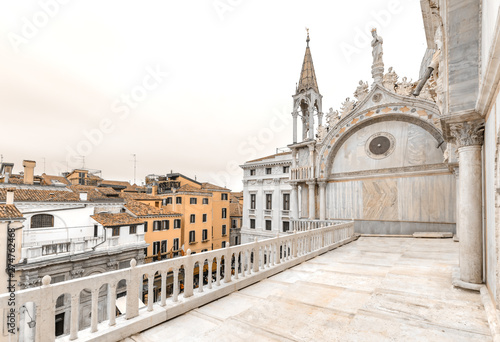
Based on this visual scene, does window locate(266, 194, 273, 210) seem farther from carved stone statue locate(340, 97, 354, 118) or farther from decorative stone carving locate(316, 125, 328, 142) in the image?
carved stone statue locate(340, 97, 354, 118)

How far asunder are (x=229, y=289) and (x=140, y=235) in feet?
65.6

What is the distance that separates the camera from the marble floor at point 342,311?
3.61 meters

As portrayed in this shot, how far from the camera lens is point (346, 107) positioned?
603 inches

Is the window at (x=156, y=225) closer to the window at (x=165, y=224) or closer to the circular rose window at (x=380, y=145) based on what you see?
the window at (x=165, y=224)

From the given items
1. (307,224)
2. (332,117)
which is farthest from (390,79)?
(307,224)

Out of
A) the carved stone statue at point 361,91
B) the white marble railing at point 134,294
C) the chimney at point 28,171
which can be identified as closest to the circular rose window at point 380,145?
the carved stone statue at point 361,91

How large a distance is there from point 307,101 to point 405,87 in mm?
6546

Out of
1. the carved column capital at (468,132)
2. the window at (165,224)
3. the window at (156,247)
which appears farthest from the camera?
the window at (165,224)

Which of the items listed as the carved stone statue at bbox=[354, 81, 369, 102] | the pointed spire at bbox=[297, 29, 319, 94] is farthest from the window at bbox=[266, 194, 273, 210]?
the carved stone statue at bbox=[354, 81, 369, 102]

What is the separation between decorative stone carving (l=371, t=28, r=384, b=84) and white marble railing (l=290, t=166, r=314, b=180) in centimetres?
658

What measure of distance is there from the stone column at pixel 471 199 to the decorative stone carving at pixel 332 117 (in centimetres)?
1086

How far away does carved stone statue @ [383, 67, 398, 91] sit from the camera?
13.9m

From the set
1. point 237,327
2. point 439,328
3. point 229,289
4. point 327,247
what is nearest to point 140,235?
point 327,247

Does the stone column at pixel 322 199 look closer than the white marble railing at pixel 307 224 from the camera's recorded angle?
No
